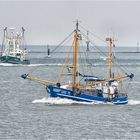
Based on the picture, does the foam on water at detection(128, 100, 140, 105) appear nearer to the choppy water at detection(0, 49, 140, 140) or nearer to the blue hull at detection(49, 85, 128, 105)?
the choppy water at detection(0, 49, 140, 140)

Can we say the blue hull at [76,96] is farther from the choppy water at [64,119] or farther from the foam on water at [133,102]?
the foam on water at [133,102]

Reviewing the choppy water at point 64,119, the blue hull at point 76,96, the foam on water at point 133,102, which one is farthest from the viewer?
the foam on water at point 133,102

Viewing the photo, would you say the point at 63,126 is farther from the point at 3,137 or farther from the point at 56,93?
the point at 56,93

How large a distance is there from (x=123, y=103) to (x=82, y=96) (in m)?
6.26

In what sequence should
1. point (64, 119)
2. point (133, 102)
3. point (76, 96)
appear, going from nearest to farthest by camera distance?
point (64, 119) → point (76, 96) → point (133, 102)

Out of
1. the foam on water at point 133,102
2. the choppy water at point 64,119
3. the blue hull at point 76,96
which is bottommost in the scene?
the choppy water at point 64,119

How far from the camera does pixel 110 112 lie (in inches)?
3273

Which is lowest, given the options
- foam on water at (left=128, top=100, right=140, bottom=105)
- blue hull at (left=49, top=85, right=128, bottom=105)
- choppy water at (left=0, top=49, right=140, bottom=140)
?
choppy water at (left=0, top=49, right=140, bottom=140)

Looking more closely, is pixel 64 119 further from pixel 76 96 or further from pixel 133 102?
pixel 133 102

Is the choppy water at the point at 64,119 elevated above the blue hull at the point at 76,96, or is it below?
below

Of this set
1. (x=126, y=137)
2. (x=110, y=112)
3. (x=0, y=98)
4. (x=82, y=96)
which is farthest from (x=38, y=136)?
(x=0, y=98)

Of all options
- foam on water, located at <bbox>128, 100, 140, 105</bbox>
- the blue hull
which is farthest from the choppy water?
the blue hull

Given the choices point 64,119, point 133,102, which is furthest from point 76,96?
point 64,119

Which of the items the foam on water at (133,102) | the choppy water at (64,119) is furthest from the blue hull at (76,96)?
the foam on water at (133,102)
